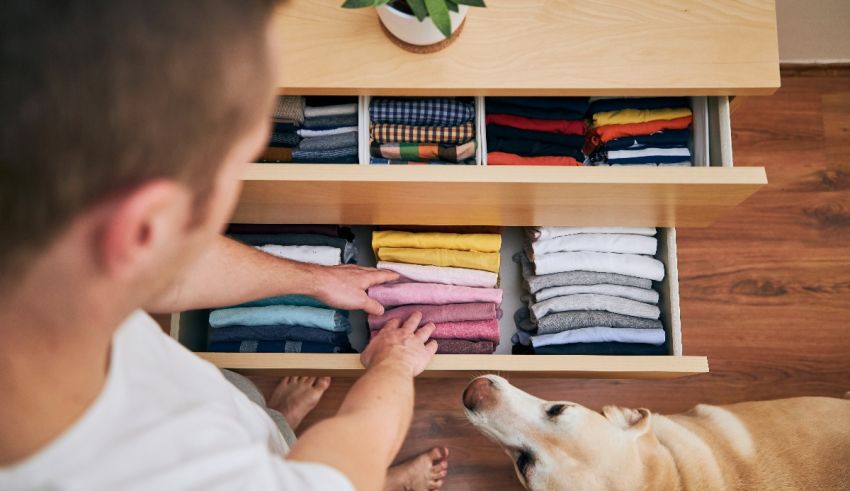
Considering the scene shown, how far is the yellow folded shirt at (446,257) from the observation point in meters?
1.57

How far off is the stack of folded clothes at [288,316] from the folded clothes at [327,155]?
0.63ft

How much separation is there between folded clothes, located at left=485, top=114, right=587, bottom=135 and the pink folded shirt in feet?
1.37

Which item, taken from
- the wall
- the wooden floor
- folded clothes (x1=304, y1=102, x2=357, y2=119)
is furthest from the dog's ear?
the wall

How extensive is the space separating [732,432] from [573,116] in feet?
2.90

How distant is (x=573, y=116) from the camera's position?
1.50m

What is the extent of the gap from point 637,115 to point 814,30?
3.19 feet

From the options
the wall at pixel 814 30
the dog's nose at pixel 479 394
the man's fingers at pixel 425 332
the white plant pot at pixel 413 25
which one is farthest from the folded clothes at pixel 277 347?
the wall at pixel 814 30

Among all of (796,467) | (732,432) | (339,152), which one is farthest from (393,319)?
(796,467)

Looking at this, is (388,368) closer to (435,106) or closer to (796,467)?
(435,106)

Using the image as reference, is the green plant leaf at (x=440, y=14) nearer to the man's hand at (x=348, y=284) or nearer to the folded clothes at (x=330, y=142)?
the folded clothes at (x=330, y=142)

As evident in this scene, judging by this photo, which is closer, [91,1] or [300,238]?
[91,1]

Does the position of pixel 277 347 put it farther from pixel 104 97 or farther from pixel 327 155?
pixel 104 97

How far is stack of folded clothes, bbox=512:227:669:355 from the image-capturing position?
5.14ft

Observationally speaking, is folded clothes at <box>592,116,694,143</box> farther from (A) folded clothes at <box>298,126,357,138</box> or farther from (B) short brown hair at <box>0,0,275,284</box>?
(B) short brown hair at <box>0,0,275,284</box>
